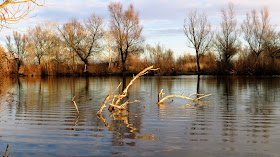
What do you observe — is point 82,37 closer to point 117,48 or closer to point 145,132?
point 117,48

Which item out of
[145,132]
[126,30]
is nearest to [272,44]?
[126,30]

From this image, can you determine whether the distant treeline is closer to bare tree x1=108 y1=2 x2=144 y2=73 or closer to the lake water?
bare tree x1=108 y1=2 x2=144 y2=73

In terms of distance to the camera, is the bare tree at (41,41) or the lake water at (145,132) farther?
the bare tree at (41,41)

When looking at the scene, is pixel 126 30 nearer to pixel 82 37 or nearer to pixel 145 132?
pixel 82 37

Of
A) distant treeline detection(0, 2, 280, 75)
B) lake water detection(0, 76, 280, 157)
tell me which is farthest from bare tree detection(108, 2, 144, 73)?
lake water detection(0, 76, 280, 157)

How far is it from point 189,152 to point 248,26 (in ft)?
164

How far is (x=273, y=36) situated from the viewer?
4978 cm

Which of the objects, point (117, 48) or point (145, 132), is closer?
point (145, 132)

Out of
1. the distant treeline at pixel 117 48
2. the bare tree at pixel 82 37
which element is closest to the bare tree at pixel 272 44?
the distant treeline at pixel 117 48

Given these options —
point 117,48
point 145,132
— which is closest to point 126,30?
point 117,48

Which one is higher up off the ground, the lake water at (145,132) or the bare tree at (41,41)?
the bare tree at (41,41)

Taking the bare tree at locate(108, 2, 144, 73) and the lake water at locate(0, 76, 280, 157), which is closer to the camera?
the lake water at locate(0, 76, 280, 157)

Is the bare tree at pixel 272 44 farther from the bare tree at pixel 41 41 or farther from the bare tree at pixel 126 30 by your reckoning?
→ the bare tree at pixel 41 41

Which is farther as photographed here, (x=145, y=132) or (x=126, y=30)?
(x=126, y=30)
